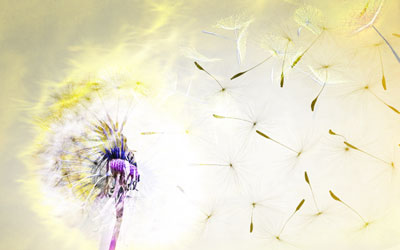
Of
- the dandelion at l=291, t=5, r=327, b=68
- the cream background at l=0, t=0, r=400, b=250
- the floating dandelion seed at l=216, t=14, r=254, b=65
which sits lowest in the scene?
the cream background at l=0, t=0, r=400, b=250

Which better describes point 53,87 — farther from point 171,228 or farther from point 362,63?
point 362,63

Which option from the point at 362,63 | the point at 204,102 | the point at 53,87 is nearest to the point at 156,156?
the point at 204,102

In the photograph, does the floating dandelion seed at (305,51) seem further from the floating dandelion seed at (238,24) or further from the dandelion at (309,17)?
the floating dandelion seed at (238,24)

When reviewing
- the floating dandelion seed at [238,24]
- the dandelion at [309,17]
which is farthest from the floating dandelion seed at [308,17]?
the floating dandelion seed at [238,24]

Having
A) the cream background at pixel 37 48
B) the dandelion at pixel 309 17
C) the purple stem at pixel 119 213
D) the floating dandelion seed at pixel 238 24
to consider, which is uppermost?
the dandelion at pixel 309 17

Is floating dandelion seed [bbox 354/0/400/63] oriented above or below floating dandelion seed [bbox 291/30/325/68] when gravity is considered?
above

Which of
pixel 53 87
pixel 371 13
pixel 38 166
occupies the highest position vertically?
pixel 371 13

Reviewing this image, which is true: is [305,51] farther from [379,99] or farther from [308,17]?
[379,99]

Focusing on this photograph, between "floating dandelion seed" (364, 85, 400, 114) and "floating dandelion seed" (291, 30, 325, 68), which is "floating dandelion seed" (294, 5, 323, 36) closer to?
"floating dandelion seed" (291, 30, 325, 68)

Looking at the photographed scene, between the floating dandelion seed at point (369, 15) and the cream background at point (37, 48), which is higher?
the floating dandelion seed at point (369, 15)

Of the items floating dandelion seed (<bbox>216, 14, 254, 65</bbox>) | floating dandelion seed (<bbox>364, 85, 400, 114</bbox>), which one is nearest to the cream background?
floating dandelion seed (<bbox>216, 14, 254, 65</bbox>)

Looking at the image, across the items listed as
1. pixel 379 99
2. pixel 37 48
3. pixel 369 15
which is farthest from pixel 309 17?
pixel 37 48
